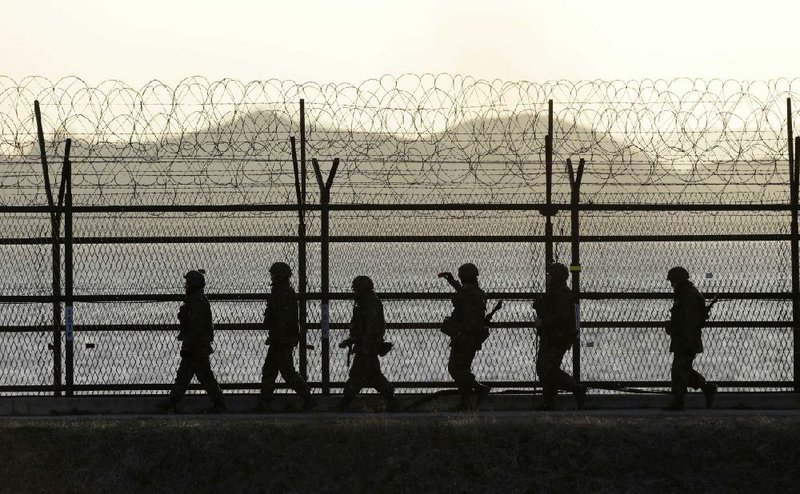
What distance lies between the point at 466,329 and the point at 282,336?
1.85 meters

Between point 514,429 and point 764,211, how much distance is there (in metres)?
A: 5.12

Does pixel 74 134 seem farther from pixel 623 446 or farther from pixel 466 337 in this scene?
pixel 623 446

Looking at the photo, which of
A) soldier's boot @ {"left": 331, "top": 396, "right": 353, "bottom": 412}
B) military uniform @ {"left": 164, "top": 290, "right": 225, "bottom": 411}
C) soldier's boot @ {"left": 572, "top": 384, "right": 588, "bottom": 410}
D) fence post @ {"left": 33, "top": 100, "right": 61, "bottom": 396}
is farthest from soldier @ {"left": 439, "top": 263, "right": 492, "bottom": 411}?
fence post @ {"left": 33, "top": 100, "right": 61, "bottom": 396}

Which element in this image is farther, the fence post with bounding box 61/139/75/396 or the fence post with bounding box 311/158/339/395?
the fence post with bounding box 61/139/75/396

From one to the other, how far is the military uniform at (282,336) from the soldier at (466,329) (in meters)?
1.52

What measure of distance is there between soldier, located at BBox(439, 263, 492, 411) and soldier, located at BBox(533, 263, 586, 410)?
1.92 ft

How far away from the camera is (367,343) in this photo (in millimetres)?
16016

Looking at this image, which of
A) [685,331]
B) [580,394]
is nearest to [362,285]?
[580,394]

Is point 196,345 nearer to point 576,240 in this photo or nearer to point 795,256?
point 576,240

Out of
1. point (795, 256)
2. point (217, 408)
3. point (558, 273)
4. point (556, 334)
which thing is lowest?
point (217, 408)

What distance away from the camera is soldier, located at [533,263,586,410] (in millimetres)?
15977

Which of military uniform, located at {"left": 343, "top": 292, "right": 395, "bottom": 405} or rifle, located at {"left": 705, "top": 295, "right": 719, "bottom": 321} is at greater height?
rifle, located at {"left": 705, "top": 295, "right": 719, "bottom": 321}

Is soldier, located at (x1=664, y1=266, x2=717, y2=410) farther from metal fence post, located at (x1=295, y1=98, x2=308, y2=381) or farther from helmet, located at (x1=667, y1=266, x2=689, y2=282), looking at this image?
metal fence post, located at (x1=295, y1=98, x2=308, y2=381)

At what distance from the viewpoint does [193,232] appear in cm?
1728
